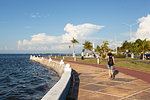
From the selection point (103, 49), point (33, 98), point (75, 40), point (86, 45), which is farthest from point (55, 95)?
point (86, 45)

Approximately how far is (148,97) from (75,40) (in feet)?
218

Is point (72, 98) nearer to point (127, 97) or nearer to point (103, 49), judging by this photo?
point (127, 97)

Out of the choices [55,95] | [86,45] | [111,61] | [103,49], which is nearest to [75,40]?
[86,45]

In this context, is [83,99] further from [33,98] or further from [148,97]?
[33,98]

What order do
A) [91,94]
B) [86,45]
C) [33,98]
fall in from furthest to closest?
[86,45] < [33,98] < [91,94]

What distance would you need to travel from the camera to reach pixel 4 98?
9617mm

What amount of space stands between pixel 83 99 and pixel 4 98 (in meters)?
Answer: 6.73

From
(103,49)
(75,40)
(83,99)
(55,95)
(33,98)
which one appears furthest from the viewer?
(75,40)

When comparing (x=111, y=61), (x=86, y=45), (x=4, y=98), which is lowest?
(x=4, y=98)

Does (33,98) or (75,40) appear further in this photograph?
(75,40)

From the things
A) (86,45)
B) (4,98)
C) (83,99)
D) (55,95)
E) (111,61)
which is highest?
(86,45)

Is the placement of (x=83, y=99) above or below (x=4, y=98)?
above

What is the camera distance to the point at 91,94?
6.17 metres

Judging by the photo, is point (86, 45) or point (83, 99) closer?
point (83, 99)
